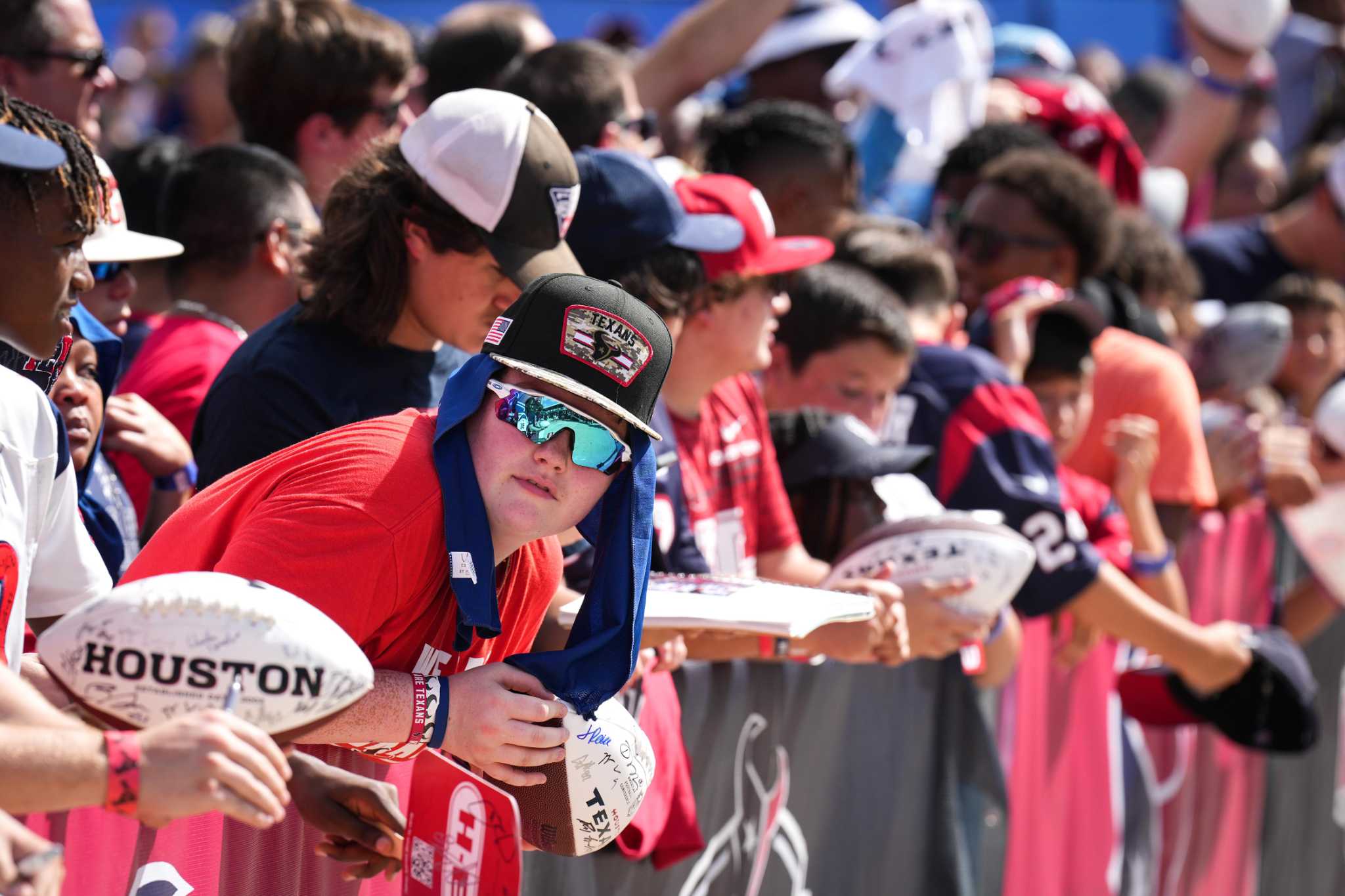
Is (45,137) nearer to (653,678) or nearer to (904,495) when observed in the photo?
(653,678)

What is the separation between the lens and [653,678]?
11.5 feet

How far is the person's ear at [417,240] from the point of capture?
3283mm

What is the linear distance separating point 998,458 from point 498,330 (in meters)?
2.54

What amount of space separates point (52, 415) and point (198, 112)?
692 centimetres

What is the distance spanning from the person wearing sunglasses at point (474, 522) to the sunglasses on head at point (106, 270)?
1.09 m

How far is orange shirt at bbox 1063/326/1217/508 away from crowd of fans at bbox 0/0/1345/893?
1 centimetres

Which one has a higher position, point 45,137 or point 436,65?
point 436,65

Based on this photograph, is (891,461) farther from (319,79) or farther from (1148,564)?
(319,79)

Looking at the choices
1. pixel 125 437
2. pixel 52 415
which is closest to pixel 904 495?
pixel 125 437

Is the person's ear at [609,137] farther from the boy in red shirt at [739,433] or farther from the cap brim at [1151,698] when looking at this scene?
the cap brim at [1151,698]

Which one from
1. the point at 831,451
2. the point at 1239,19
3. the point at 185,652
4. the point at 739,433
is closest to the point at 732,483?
the point at 739,433

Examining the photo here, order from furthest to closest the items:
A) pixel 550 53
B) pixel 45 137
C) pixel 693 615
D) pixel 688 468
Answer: pixel 550 53, pixel 688 468, pixel 693 615, pixel 45 137

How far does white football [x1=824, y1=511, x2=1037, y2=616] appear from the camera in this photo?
3.96 m

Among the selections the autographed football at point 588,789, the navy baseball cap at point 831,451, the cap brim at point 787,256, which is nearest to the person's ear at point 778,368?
the navy baseball cap at point 831,451
